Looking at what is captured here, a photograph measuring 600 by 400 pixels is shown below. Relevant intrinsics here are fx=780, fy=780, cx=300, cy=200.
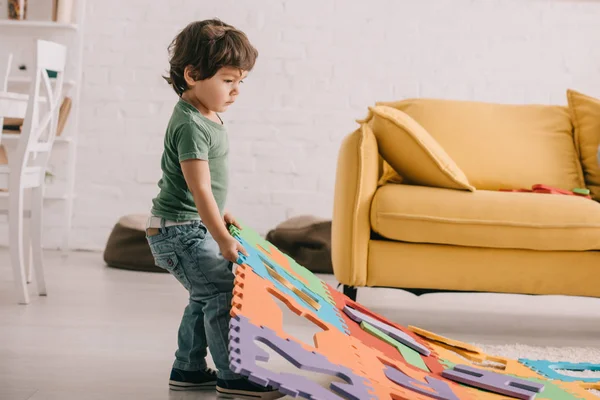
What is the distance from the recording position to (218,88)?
1578 millimetres

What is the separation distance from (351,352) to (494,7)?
3133 millimetres

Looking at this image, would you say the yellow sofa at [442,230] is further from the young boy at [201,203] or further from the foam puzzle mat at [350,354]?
the young boy at [201,203]

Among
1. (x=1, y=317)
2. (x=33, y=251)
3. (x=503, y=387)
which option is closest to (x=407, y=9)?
(x=33, y=251)

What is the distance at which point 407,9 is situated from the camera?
4.05 m

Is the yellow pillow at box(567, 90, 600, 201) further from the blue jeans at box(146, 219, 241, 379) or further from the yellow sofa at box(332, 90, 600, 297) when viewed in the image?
the blue jeans at box(146, 219, 241, 379)

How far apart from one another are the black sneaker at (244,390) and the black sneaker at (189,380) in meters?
0.10

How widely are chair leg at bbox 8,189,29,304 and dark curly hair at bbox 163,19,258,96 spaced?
111 cm

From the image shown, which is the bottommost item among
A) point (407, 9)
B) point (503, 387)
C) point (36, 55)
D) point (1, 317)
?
point (1, 317)

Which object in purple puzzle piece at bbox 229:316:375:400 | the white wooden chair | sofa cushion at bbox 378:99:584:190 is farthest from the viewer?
sofa cushion at bbox 378:99:584:190

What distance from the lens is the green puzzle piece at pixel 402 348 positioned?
1.54 meters

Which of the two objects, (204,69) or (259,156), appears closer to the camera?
(204,69)

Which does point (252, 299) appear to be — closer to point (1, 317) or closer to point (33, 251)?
point (1, 317)

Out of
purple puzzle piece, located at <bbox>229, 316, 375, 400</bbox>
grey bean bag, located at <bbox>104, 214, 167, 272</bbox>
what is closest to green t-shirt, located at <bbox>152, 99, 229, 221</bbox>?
purple puzzle piece, located at <bbox>229, 316, 375, 400</bbox>

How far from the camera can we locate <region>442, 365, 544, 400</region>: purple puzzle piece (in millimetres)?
1438
